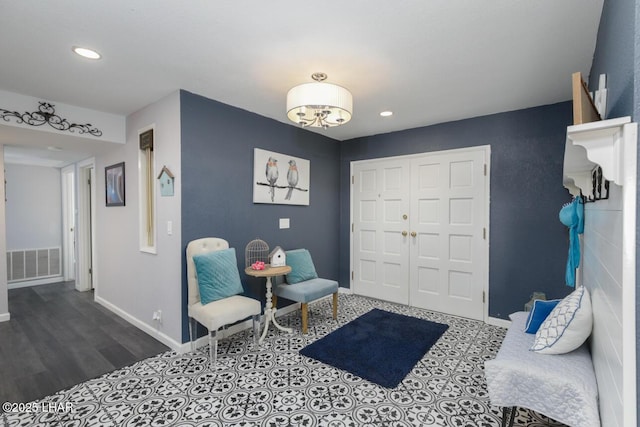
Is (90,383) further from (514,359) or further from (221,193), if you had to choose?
(514,359)

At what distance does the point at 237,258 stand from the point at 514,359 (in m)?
2.53

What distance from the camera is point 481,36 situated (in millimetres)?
1871

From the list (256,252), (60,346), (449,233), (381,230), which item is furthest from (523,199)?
(60,346)

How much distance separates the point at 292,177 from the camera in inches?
150

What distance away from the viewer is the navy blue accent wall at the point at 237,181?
2.77m

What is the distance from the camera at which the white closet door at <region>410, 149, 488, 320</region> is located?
11.4 ft

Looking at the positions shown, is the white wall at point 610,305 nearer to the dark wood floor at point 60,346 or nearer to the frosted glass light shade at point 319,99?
the frosted glass light shade at point 319,99

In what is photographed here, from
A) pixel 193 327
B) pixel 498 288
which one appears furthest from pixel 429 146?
pixel 193 327

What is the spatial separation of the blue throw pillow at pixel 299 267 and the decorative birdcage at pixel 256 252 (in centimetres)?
27

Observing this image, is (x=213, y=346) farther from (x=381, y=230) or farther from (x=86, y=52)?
(x=381, y=230)

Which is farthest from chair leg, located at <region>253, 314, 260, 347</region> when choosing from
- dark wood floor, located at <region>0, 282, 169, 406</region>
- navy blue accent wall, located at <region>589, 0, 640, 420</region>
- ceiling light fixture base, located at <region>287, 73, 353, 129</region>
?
navy blue accent wall, located at <region>589, 0, 640, 420</region>

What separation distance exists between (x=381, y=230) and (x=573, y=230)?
246 cm

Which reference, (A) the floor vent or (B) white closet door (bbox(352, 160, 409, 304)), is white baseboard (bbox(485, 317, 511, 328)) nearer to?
(B) white closet door (bbox(352, 160, 409, 304))

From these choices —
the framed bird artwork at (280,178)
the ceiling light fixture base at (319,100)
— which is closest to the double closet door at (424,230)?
the framed bird artwork at (280,178)
